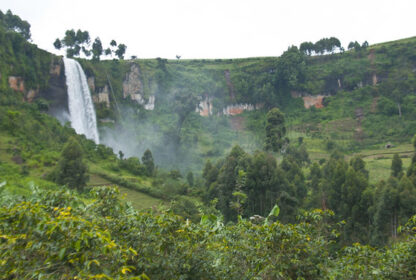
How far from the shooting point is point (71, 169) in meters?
25.2

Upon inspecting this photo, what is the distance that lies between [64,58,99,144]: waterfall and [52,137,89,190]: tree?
23964mm

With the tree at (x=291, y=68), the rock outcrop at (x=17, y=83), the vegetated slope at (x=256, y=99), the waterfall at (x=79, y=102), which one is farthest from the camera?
the tree at (x=291, y=68)

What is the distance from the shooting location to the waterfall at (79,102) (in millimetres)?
49031

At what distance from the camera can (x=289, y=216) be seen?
26.1 meters

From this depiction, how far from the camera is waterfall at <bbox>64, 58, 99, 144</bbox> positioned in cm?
4903

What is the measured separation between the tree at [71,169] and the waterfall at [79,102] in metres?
24.0

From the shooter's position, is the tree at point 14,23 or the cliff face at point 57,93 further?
the tree at point 14,23

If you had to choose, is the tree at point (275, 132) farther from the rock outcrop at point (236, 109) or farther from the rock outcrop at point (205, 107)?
the rock outcrop at point (236, 109)

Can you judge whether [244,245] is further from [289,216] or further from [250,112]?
[250,112]

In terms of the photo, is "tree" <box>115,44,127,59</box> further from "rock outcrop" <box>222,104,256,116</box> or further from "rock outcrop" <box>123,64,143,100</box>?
"rock outcrop" <box>222,104,256,116</box>

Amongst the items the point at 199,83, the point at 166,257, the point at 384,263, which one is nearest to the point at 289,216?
the point at 384,263

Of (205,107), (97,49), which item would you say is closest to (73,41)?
(97,49)

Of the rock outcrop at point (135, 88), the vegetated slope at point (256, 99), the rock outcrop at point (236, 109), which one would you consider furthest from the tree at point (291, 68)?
the rock outcrop at point (135, 88)

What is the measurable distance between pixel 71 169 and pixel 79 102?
27286mm
